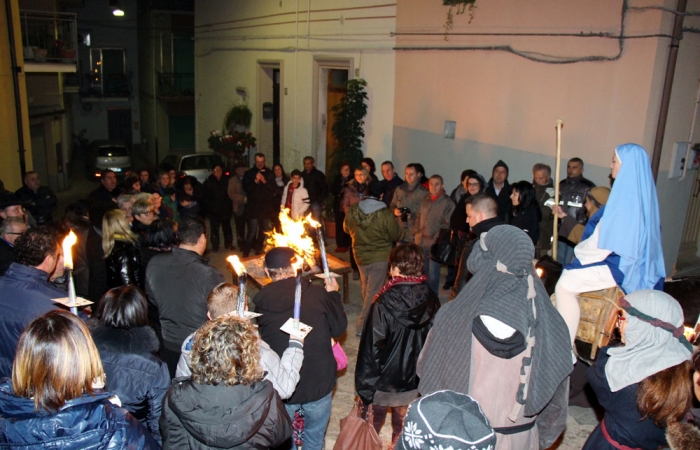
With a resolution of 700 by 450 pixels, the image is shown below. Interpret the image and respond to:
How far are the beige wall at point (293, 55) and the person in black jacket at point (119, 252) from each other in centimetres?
742

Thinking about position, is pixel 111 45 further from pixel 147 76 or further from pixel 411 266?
pixel 411 266

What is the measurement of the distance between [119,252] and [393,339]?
106 inches

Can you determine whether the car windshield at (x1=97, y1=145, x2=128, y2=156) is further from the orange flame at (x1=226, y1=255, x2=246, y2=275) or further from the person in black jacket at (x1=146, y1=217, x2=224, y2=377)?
the orange flame at (x1=226, y1=255, x2=246, y2=275)

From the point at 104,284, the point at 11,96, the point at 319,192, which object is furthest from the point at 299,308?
the point at 11,96

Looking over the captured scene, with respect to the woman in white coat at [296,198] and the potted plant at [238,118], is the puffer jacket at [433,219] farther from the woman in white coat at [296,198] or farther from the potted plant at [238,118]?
the potted plant at [238,118]

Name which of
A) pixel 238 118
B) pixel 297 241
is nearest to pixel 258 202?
pixel 297 241

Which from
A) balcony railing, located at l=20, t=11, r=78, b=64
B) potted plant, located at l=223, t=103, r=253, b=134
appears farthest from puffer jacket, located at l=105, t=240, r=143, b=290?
potted plant, located at l=223, t=103, r=253, b=134

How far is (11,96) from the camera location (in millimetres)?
11891

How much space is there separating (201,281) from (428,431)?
2.87 m

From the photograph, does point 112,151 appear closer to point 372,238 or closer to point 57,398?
point 372,238

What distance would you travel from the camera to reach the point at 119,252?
5.28m

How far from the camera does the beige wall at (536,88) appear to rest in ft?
25.0

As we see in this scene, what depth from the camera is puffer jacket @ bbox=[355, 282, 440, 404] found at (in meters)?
4.20

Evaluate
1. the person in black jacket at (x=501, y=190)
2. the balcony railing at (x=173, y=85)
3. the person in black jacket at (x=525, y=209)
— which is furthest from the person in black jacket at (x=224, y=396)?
the balcony railing at (x=173, y=85)
